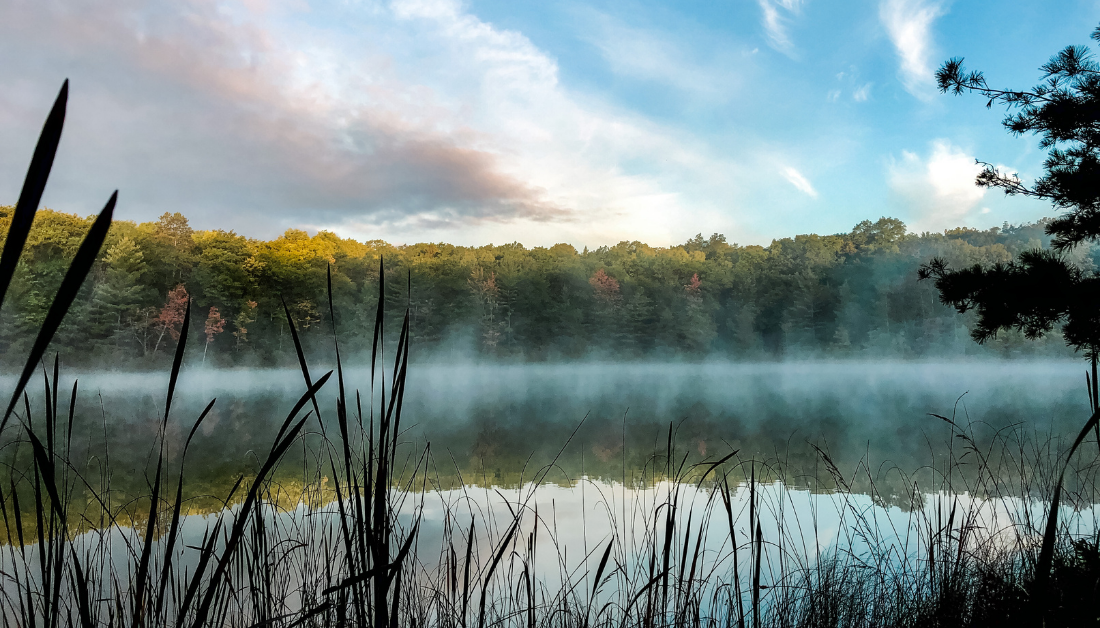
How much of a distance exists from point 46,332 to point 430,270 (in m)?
36.2

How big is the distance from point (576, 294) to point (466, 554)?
34823 millimetres

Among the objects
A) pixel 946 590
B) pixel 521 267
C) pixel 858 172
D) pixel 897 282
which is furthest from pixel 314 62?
pixel 946 590

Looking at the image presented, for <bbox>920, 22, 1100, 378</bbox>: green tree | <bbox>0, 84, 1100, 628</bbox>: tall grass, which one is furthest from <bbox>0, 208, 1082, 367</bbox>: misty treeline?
<bbox>920, 22, 1100, 378</bbox>: green tree

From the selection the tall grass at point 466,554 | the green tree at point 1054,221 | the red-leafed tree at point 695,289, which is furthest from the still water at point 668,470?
the red-leafed tree at point 695,289

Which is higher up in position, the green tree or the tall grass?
the green tree

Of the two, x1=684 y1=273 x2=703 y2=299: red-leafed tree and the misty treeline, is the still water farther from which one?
x1=684 y1=273 x2=703 y2=299: red-leafed tree

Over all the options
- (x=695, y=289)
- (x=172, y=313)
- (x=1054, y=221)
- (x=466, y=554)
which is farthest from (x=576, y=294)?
(x=466, y=554)

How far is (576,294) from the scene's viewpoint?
36062mm

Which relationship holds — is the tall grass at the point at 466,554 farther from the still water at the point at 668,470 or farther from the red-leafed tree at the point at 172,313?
the red-leafed tree at the point at 172,313

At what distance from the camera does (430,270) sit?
1406 inches

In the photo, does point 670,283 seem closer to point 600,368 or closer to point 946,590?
point 600,368

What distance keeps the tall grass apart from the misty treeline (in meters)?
26.0

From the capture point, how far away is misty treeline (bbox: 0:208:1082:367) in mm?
30047

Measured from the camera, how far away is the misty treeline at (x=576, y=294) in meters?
30.0
